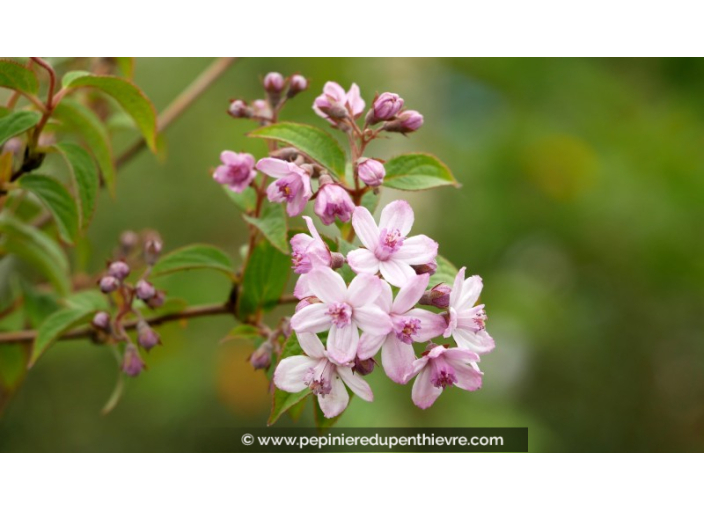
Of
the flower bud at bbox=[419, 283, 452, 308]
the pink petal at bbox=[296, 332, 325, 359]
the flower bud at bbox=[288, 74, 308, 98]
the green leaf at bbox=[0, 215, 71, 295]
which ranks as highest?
the flower bud at bbox=[288, 74, 308, 98]

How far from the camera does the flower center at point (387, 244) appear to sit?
0.80 m

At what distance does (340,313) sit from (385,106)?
30cm

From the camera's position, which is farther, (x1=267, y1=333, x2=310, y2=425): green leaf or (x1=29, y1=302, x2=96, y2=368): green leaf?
(x1=29, y1=302, x2=96, y2=368): green leaf

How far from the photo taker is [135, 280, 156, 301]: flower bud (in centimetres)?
103

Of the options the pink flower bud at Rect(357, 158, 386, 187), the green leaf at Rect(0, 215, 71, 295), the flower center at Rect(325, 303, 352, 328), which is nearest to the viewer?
the flower center at Rect(325, 303, 352, 328)

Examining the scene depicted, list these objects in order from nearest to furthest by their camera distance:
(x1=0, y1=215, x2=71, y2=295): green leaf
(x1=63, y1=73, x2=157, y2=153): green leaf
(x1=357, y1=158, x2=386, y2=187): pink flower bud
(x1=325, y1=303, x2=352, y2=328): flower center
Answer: (x1=325, y1=303, x2=352, y2=328): flower center
(x1=357, y1=158, x2=386, y2=187): pink flower bud
(x1=63, y1=73, x2=157, y2=153): green leaf
(x1=0, y1=215, x2=71, y2=295): green leaf

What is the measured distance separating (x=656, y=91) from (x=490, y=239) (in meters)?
0.84

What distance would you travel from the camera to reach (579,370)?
2.52m

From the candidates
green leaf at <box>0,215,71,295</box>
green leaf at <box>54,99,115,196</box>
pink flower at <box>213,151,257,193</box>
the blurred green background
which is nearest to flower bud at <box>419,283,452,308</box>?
pink flower at <box>213,151,257,193</box>

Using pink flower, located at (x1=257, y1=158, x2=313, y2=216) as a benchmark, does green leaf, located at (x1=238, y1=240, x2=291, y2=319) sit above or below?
below

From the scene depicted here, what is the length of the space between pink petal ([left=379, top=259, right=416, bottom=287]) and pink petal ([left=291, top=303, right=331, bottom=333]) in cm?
8

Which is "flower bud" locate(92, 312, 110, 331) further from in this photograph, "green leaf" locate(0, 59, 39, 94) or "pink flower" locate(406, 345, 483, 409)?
"pink flower" locate(406, 345, 483, 409)

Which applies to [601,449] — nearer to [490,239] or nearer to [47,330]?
[490,239]

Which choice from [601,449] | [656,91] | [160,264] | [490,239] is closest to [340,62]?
[490,239]
